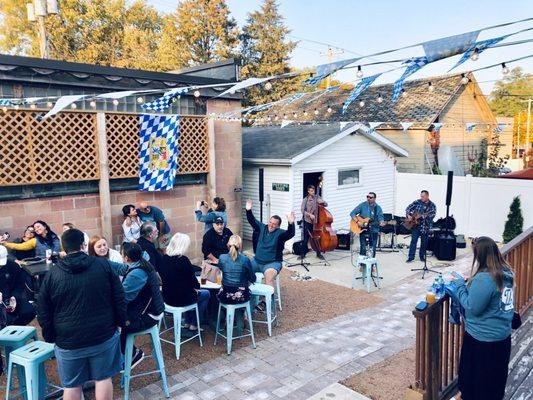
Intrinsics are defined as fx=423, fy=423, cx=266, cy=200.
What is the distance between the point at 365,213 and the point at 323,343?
4322mm

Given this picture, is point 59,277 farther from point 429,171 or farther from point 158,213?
point 429,171

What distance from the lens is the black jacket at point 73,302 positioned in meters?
3.20

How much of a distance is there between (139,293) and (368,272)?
4.72 meters

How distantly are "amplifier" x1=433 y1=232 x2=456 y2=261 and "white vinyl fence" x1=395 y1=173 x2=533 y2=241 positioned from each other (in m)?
2.78

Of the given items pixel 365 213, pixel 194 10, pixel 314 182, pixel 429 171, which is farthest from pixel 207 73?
pixel 194 10

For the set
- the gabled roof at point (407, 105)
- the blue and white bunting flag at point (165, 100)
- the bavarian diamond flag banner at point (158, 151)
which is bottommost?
the bavarian diamond flag banner at point (158, 151)

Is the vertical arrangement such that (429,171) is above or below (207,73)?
below

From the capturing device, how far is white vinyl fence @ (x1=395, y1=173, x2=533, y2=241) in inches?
442

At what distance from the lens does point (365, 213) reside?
30.4ft

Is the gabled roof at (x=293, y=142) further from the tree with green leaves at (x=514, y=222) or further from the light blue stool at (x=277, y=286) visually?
the light blue stool at (x=277, y=286)

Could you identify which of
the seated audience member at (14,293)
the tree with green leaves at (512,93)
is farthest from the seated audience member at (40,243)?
the tree with green leaves at (512,93)

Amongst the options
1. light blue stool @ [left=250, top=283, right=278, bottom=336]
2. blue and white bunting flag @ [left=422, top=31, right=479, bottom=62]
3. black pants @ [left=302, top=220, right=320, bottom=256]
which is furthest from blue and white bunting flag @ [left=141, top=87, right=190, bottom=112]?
black pants @ [left=302, top=220, right=320, bottom=256]

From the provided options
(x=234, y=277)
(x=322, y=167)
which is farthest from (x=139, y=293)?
(x=322, y=167)

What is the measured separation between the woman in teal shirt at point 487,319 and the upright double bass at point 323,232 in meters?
6.28
